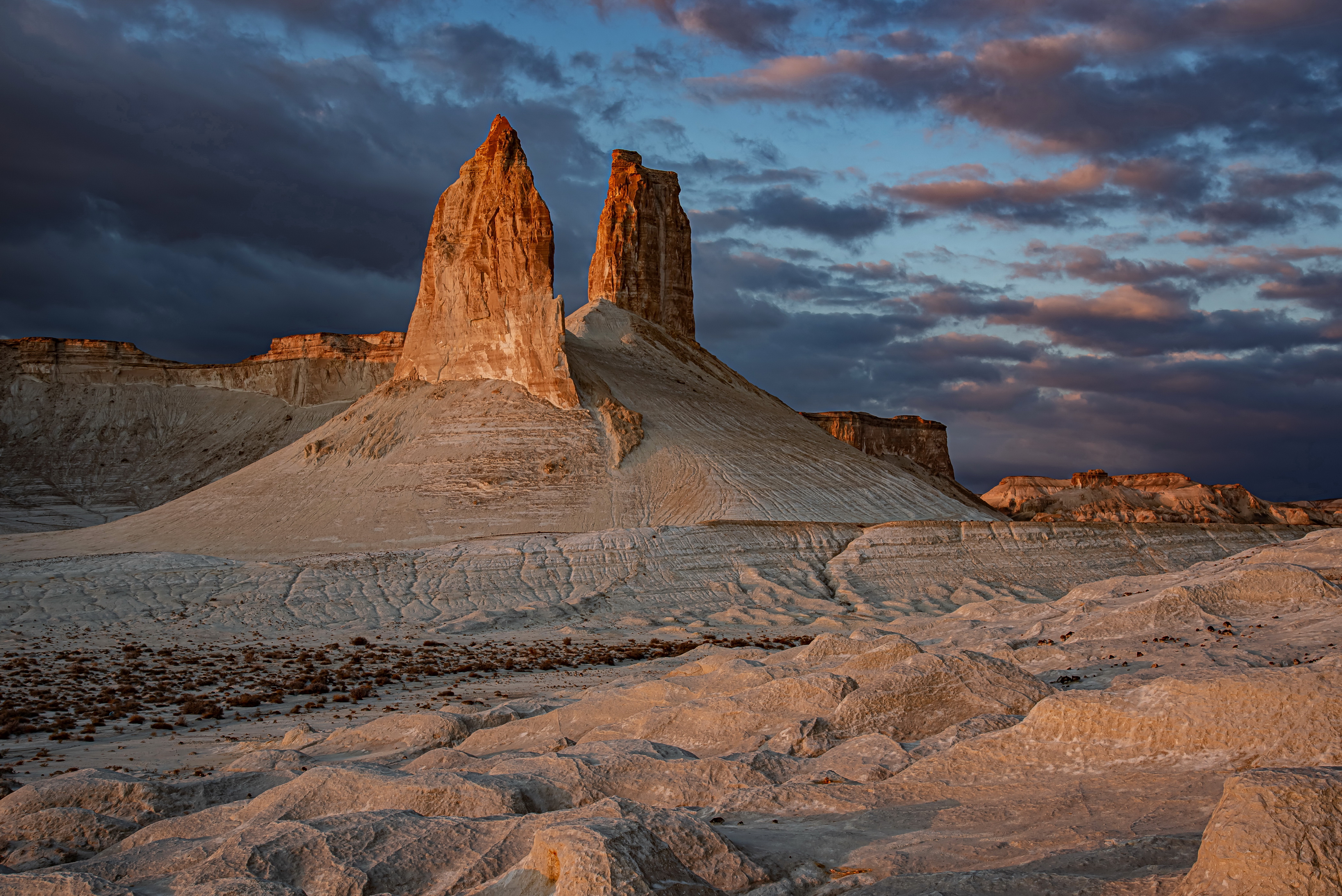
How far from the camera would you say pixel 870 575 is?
3309 centimetres

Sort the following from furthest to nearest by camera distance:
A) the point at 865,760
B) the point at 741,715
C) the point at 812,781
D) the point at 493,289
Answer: the point at 493,289 < the point at 741,715 < the point at 865,760 < the point at 812,781

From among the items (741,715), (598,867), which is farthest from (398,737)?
(598,867)

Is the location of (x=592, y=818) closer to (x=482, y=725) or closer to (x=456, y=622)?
(x=482, y=725)

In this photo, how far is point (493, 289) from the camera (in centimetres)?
4972

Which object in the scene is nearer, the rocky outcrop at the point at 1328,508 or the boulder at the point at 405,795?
the boulder at the point at 405,795

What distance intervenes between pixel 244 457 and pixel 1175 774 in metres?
79.5

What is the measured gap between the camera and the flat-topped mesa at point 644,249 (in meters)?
75.0

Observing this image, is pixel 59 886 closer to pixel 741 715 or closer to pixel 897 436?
pixel 741 715

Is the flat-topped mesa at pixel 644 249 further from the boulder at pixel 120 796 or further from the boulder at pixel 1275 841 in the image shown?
the boulder at pixel 1275 841

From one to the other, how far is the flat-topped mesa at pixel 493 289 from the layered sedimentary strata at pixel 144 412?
32635 millimetres

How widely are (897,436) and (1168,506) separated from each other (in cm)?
2915

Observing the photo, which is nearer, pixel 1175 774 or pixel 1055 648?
pixel 1175 774

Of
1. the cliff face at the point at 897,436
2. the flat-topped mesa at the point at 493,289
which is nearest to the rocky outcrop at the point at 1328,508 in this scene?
the cliff face at the point at 897,436

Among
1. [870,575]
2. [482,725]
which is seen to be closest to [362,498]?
[870,575]
